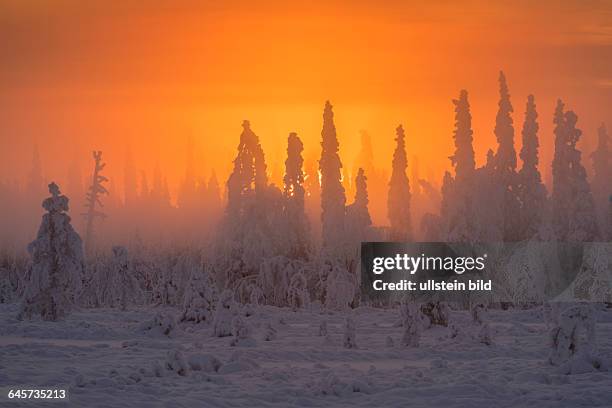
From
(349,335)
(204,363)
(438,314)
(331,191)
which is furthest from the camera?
(331,191)

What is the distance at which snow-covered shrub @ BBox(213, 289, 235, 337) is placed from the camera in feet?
102

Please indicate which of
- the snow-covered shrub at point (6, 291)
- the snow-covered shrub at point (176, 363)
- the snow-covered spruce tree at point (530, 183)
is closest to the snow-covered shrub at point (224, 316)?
the snow-covered shrub at point (176, 363)

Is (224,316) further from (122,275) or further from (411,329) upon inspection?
(122,275)

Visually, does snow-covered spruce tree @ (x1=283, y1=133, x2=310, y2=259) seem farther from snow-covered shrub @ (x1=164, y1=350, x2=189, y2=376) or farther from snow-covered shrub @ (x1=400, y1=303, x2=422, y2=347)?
snow-covered shrub @ (x1=164, y1=350, x2=189, y2=376)

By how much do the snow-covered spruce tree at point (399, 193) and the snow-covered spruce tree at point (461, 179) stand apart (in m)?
12.7

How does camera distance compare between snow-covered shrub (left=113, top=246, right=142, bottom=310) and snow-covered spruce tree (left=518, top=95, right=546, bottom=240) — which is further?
snow-covered spruce tree (left=518, top=95, right=546, bottom=240)

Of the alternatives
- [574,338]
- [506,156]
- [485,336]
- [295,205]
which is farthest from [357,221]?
[574,338]

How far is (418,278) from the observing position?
34.7 m

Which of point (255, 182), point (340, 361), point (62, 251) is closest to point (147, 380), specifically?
point (340, 361)

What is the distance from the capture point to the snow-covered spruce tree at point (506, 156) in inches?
2243

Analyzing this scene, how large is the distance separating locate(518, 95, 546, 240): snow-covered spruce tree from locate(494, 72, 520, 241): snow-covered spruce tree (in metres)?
0.54

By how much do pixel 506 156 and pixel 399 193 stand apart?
16.0 meters

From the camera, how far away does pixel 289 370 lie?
75.0ft

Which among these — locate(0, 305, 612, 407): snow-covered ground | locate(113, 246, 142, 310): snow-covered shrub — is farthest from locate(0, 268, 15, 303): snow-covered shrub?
locate(0, 305, 612, 407): snow-covered ground
